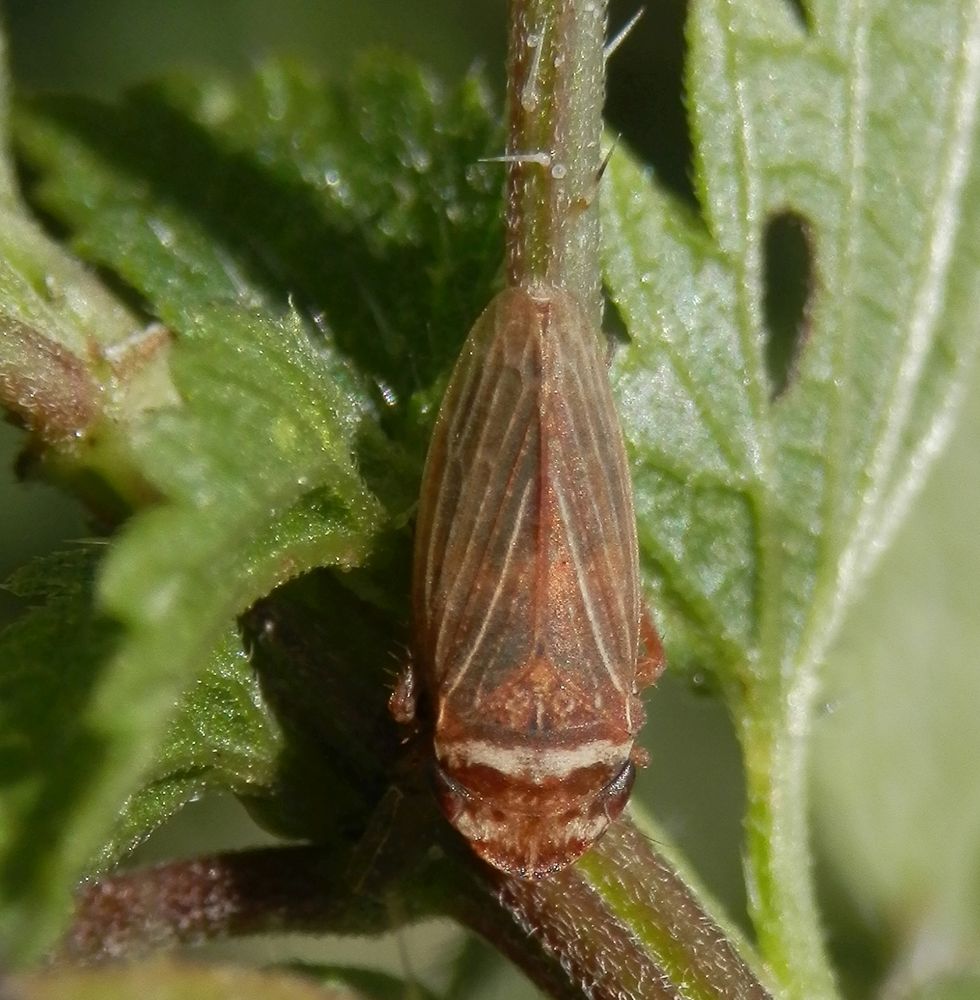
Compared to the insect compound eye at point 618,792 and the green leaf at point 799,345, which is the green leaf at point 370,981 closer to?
the insect compound eye at point 618,792

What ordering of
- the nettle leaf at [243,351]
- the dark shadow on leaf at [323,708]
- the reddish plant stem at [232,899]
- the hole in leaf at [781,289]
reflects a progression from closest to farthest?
the nettle leaf at [243,351] → the reddish plant stem at [232,899] → the dark shadow on leaf at [323,708] → the hole in leaf at [781,289]

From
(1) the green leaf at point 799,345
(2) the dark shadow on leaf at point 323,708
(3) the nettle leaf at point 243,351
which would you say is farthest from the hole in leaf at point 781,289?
(2) the dark shadow on leaf at point 323,708

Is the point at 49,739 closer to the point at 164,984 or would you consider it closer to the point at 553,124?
the point at 164,984

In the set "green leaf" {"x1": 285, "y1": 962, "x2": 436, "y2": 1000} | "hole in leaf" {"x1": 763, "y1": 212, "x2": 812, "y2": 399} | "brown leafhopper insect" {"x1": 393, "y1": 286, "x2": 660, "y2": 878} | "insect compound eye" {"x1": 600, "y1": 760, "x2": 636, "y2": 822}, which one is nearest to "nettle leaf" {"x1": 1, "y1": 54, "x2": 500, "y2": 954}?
"brown leafhopper insect" {"x1": 393, "y1": 286, "x2": 660, "y2": 878}

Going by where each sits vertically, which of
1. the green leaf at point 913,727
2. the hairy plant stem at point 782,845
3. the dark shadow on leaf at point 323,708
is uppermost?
the dark shadow on leaf at point 323,708

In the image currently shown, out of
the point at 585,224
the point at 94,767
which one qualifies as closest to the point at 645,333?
the point at 585,224

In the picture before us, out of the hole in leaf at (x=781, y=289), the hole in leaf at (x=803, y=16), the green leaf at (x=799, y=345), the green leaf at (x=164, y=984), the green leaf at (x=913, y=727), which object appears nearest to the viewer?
the green leaf at (x=164, y=984)

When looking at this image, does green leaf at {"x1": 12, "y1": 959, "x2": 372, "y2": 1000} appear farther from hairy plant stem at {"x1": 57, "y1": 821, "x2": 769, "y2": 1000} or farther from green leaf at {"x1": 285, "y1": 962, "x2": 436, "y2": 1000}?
green leaf at {"x1": 285, "y1": 962, "x2": 436, "y2": 1000}
